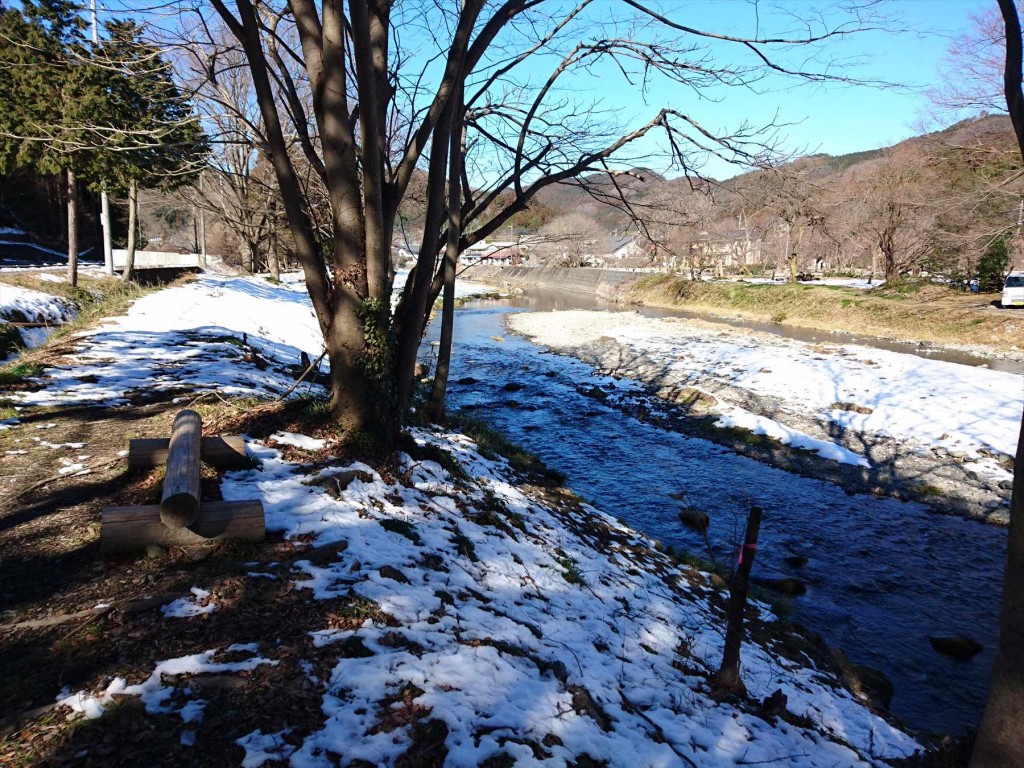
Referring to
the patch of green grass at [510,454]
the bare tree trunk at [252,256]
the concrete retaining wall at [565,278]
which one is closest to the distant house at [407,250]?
the patch of green grass at [510,454]

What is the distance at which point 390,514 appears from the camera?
5145 mm

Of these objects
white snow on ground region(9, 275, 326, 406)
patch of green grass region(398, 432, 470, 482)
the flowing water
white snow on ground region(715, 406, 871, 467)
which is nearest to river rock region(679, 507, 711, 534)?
the flowing water

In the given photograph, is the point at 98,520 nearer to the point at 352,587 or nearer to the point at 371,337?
the point at 352,587

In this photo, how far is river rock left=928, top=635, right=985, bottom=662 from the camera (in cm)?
628

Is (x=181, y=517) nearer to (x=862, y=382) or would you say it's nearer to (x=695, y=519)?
(x=695, y=519)

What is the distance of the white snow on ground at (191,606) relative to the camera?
332 centimetres

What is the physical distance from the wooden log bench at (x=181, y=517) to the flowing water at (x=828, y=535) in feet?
20.8

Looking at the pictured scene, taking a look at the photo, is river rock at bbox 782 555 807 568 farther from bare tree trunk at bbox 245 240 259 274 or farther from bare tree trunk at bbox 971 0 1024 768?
bare tree trunk at bbox 245 240 259 274

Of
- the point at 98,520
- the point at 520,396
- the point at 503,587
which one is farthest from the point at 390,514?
the point at 520,396

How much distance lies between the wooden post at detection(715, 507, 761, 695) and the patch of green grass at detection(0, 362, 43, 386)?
30.6 ft

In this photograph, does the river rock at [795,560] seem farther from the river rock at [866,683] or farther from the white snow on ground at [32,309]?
the white snow on ground at [32,309]


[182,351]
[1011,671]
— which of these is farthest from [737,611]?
[182,351]

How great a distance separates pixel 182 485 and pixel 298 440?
2.06m

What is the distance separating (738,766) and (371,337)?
4.70 metres
